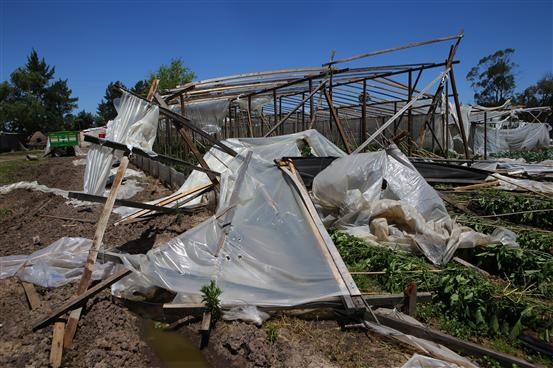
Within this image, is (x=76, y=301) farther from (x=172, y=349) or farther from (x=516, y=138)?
(x=516, y=138)

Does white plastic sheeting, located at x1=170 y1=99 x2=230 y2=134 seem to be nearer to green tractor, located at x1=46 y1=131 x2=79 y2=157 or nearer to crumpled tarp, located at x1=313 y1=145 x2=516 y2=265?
crumpled tarp, located at x1=313 y1=145 x2=516 y2=265

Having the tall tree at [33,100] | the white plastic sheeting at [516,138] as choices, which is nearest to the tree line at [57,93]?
the tall tree at [33,100]

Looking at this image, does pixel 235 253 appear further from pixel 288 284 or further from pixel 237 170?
pixel 237 170

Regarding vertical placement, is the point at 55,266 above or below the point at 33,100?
below

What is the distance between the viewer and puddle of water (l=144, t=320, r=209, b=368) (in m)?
3.19

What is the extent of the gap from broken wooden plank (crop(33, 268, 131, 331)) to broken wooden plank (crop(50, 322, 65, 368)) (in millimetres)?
88

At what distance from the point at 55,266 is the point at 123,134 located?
1.82 m

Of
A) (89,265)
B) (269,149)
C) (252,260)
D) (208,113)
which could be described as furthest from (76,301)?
(208,113)

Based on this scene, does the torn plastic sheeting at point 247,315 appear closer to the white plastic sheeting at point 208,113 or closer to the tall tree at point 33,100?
the white plastic sheeting at point 208,113

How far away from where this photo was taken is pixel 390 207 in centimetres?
514

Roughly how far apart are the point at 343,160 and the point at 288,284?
2896 mm

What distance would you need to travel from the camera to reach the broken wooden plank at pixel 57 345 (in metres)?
3.01

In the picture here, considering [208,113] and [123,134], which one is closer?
[123,134]

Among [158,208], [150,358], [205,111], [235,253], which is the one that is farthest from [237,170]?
[205,111]
